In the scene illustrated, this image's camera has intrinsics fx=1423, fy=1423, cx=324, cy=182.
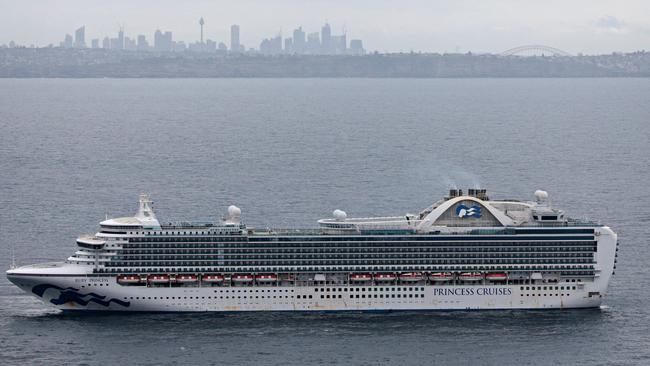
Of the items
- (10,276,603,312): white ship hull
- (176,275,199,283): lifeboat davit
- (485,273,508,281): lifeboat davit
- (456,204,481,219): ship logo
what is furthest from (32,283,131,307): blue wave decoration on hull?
(485,273,508,281): lifeboat davit

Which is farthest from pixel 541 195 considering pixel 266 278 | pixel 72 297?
pixel 72 297

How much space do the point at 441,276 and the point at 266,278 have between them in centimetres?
920

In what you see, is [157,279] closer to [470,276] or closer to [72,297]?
[72,297]

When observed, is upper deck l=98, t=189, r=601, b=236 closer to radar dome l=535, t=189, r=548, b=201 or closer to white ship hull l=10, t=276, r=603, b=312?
radar dome l=535, t=189, r=548, b=201

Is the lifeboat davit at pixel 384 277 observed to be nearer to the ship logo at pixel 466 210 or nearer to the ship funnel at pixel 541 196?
the ship logo at pixel 466 210

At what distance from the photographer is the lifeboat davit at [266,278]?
7400cm

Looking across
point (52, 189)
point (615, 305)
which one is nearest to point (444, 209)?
point (615, 305)

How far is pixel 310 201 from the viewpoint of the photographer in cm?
10538

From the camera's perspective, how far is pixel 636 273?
8156 centimetres

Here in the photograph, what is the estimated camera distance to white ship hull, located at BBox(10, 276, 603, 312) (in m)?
73.5

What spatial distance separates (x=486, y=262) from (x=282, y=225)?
70.8 feet

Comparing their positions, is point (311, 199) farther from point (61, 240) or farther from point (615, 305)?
point (615, 305)

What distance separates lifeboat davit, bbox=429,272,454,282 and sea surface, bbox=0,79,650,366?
1.83m

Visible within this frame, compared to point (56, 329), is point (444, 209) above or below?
above
